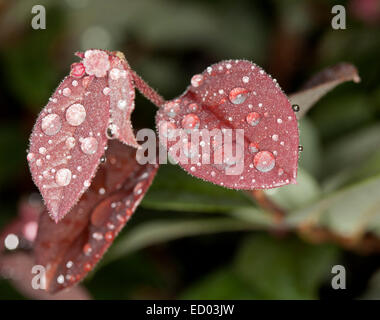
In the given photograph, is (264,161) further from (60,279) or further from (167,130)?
(60,279)

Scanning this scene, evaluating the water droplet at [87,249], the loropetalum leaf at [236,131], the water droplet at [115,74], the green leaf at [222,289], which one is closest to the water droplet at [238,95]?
the loropetalum leaf at [236,131]

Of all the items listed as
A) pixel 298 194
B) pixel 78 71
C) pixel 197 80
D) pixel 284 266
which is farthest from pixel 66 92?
pixel 284 266

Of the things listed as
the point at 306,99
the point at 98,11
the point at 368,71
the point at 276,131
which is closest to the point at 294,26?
the point at 368,71

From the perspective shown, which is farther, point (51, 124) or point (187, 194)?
point (187, 194)

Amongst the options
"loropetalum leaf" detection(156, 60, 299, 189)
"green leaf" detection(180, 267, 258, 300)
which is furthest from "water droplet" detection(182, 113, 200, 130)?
"green leaf" detection(180, 267, 258, 300)

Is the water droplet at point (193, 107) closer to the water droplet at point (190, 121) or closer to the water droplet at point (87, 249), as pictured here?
the water droplet at point (190, 121)
